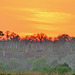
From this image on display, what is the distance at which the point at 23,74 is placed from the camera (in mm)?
23750

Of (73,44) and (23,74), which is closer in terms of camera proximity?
(23,74)

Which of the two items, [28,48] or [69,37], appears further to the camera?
[28,48]

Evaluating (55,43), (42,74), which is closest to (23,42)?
(55,43)

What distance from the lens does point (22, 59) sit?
11319 centimetres

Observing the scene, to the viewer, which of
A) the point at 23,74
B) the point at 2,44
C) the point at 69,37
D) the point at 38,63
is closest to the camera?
the point at 23,74

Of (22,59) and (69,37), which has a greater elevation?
(69,37)

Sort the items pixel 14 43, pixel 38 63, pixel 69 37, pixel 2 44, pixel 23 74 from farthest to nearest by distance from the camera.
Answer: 1. pixel 2 44
2. pixel 14 43
3. pixel 69 37
4. pixel 38 63
5. pixel 23 74

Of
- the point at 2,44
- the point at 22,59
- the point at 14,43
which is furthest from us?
the point at 2,44

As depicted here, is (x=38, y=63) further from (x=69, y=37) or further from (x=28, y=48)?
(x=28, y=48)

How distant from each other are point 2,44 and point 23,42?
1270cm

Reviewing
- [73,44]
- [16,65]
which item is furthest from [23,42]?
[16,65]

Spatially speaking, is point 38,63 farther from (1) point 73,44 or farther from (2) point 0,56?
(1) point 73,44

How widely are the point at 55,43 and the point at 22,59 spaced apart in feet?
122

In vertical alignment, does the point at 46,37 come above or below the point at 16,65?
above
